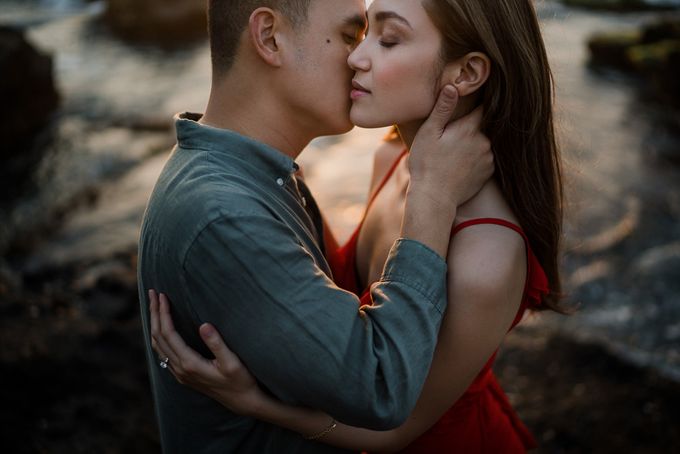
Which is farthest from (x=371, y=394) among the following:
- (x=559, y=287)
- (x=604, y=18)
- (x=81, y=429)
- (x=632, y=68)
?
(x=604, y=18)

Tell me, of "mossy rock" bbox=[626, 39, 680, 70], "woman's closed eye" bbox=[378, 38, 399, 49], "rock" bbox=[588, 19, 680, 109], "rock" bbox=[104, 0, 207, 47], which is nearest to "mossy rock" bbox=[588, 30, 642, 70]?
"rock" bbox=[588, 19, 680, 109]

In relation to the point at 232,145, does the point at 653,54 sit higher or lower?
lower

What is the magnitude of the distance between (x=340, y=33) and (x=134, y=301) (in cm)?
322

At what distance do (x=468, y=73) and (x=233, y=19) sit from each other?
2.62 feet

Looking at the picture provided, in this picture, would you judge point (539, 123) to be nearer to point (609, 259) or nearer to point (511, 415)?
point (511, 415)

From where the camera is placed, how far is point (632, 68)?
11570 millimetres

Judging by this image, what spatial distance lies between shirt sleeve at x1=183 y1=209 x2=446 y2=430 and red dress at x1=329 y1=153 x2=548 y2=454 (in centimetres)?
58

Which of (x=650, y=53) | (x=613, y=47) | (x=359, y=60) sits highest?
(x=359, y=60)

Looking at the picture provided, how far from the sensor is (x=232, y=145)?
2.00 meters

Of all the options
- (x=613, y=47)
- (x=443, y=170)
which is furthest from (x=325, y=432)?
(x=613, y=47)

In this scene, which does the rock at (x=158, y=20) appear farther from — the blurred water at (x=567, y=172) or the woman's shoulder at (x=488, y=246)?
the woman's shoulder at (x=488, y=246)

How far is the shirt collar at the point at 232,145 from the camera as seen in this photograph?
6.51ft

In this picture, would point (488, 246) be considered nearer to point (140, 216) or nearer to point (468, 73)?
point (468, 73)

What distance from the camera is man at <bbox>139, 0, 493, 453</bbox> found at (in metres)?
1.66
